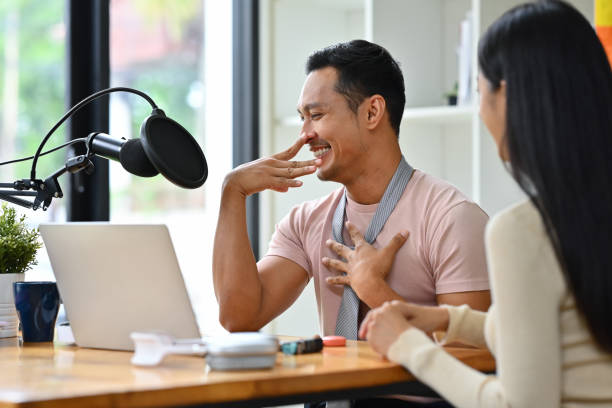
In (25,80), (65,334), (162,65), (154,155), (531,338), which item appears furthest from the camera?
(162,65)

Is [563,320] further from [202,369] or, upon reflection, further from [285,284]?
[285,284]

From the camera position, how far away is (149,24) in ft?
15.7

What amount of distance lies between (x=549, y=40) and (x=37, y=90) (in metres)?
3.03

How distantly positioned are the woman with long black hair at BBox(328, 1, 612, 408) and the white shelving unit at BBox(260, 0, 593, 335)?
1361 mm

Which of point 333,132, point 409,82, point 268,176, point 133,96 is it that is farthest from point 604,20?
point 133,96

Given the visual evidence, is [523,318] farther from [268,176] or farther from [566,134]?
[268,176]

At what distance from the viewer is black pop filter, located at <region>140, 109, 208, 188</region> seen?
5.01ft

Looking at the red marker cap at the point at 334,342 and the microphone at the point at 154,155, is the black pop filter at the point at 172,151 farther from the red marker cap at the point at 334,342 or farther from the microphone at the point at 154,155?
the red marker cap at the point at 334,342

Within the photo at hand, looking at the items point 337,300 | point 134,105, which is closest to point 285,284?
point 337,300

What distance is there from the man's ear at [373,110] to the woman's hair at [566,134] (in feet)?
2.77

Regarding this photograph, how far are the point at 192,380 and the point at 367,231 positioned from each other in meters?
0.87

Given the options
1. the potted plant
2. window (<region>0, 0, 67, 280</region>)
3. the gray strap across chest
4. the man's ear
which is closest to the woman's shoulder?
the gray strap across chest

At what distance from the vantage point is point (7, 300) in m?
1.80

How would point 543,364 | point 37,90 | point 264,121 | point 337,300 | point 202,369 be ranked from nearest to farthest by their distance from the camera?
point 543,364, point 202,369, point 337,300, point 264,121, point 37,90
